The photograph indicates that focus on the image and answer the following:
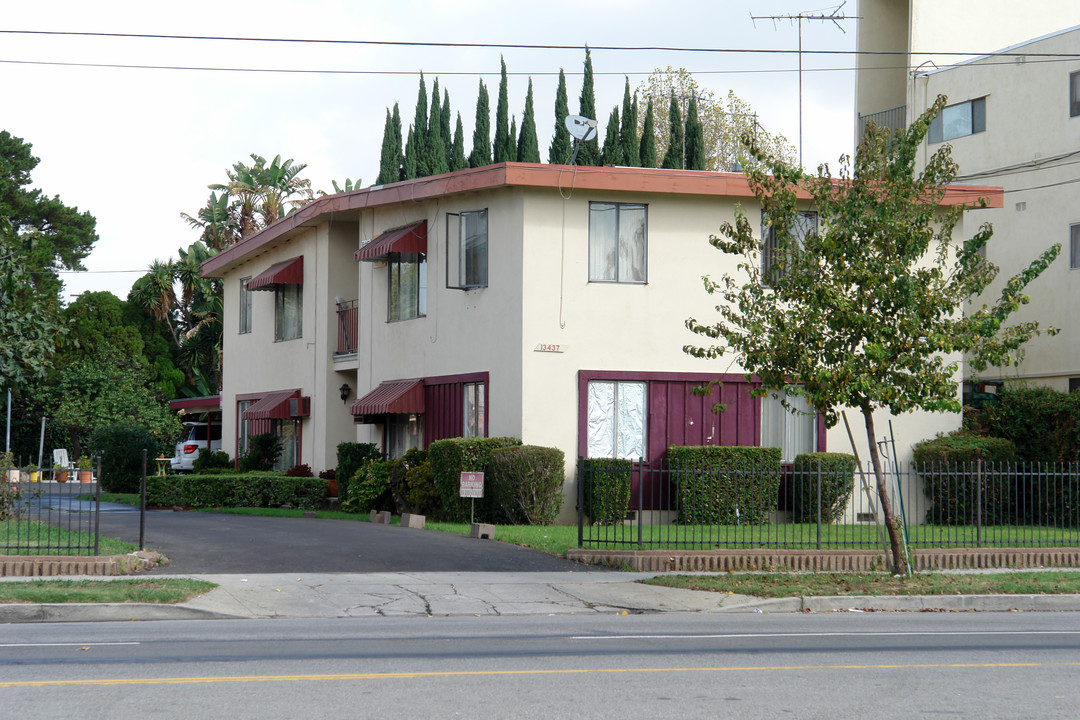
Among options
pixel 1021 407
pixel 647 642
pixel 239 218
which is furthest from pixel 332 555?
pixel 239 218

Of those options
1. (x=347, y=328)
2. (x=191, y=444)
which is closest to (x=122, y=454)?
(x=347, y=328)

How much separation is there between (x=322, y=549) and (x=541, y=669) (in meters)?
8.87

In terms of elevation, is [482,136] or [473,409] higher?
[482,136]

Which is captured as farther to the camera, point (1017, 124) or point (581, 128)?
point (1017, 124)

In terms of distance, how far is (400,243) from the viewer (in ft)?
77.9

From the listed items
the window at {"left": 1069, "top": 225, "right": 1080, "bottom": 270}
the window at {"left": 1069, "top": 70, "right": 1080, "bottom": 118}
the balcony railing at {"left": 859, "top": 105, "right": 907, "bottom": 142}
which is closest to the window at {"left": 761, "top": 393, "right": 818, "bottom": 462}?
the window at {"left": 1069, "top": 225, "right": 1080, "bottom": 270}

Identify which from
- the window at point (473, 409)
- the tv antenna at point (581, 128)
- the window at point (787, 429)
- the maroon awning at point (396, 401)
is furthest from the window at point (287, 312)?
the window at point (787, 429)

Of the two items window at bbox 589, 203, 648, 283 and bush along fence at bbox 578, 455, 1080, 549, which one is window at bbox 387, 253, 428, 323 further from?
bush along fence at bbox 578, 455, 1080, 549

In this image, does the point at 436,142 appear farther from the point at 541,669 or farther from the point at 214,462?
the point at 541,669

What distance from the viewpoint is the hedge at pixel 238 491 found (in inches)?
1056

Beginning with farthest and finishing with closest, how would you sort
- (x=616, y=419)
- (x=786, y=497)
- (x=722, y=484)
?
1. (x=616, y=419)
2. (x=786, y=497)
3. (x=722, y=484)

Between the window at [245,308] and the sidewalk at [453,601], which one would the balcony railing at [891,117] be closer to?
the window at [245,308]

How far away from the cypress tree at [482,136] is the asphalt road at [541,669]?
110 ft

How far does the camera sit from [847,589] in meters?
14.7
